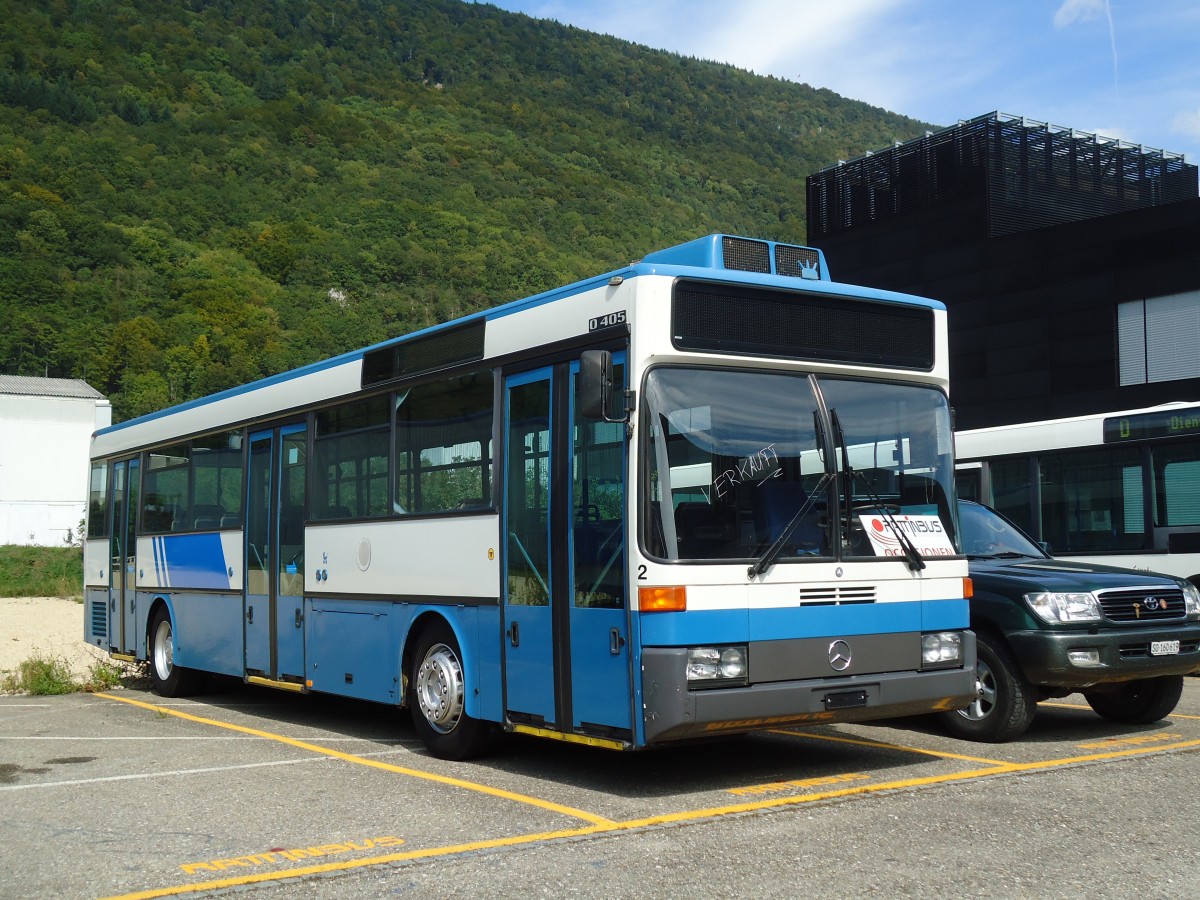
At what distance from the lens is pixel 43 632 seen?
96.5 ft

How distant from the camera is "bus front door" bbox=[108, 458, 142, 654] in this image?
619 inches

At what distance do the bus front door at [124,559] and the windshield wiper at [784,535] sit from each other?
992cm

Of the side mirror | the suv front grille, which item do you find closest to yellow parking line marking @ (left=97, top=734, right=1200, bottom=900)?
the suv front grille

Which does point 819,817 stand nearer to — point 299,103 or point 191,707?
point 191,707

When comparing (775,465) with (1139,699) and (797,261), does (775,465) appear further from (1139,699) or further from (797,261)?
(1139,699)

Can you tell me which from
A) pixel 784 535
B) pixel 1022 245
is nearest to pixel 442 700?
pixel 784 535

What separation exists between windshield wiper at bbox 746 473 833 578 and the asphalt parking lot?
4.24ft

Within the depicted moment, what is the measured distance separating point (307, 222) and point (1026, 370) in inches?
2578

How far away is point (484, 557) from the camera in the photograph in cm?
912

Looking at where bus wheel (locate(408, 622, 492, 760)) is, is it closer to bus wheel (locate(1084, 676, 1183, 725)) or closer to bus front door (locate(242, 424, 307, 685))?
bus front door (locate(242, 424, 307, 685))

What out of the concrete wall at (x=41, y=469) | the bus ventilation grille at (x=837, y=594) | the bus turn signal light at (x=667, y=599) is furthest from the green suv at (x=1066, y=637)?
the concrete wall at (x=41, y=469)

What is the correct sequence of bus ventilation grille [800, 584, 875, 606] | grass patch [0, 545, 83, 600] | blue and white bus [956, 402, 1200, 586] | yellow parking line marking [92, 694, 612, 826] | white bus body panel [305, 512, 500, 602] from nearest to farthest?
yellow parking line marking [92, 694, 612, 826] → bus ventilation grille [800, 584, 875, 606] → white bus body panel [305, 512, 500, 602] → blue and white bus [956, 402, 1200, 586] → grass patch [0, 545, 83, 600]

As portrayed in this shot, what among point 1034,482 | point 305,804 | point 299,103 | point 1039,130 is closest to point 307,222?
point 299,103

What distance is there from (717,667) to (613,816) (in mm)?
1010
